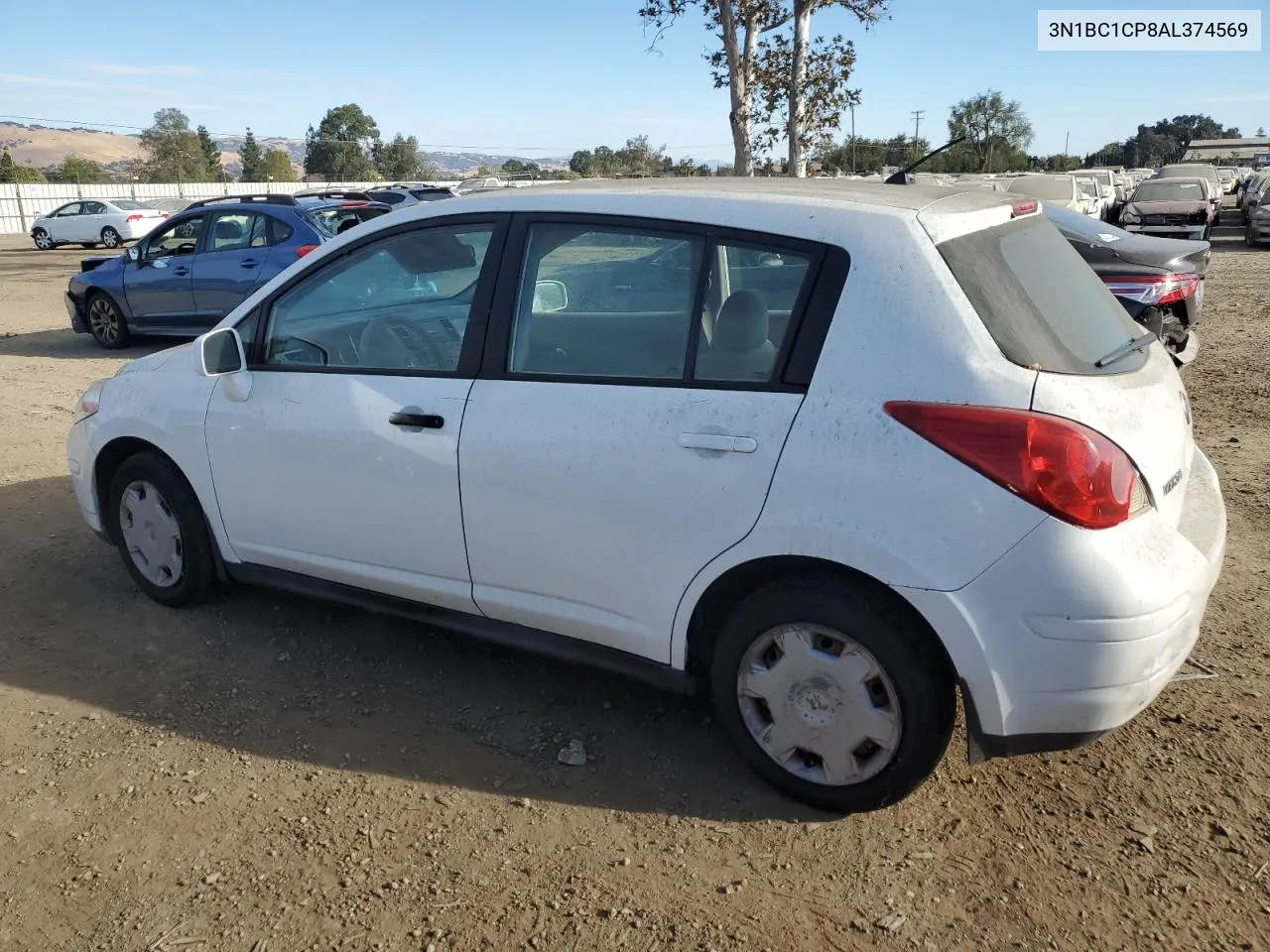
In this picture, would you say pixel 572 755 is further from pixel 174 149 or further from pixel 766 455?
pixel 174 149

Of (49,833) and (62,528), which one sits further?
(62,528)

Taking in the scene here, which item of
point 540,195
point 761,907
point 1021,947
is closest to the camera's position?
point 1021,947

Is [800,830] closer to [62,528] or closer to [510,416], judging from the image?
[510,416]

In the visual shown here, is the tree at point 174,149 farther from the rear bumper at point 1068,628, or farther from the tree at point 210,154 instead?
the rear bumper at point 1068,628

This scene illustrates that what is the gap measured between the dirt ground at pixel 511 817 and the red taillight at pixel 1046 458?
3.26 ft

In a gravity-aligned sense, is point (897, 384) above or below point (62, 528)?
above

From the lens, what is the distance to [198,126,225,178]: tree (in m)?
88.1

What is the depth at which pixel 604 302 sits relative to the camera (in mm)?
3410

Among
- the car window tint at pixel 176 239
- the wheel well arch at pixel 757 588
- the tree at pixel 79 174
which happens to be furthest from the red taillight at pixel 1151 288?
the tree at pixel 79 174

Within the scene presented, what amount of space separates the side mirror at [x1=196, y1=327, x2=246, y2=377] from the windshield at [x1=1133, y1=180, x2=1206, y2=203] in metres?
23.8

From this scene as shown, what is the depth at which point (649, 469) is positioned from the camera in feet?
10.1

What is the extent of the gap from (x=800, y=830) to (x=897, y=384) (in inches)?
51.5

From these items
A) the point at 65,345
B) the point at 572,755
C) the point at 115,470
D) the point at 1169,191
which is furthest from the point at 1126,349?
the point at 1169,191

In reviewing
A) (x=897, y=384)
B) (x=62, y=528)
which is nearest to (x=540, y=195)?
(x=897, y=384)
